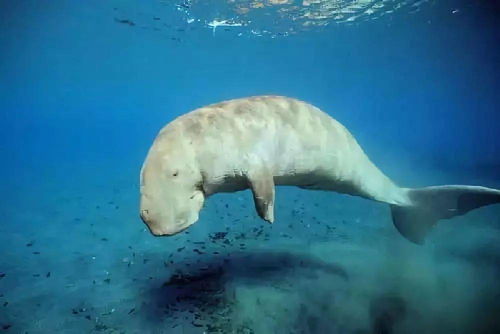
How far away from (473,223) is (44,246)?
9816 mm

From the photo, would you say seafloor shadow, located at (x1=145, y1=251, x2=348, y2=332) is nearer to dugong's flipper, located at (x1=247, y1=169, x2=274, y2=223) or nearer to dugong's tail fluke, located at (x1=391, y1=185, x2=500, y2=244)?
dugong's tail fluke, located at (x1=391, y1=185, x2=500, y2=244)

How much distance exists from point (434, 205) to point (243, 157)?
3.37 meters

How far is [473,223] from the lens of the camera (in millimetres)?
10039

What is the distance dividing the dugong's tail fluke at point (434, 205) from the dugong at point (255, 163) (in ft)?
0.05

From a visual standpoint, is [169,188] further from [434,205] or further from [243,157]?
[434,205]

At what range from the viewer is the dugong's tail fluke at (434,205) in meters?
5.47

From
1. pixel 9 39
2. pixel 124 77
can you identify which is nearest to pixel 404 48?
pixel 9 39

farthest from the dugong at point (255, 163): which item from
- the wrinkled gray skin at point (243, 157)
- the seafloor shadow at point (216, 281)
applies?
the seafloor shadow at point (216, 281)

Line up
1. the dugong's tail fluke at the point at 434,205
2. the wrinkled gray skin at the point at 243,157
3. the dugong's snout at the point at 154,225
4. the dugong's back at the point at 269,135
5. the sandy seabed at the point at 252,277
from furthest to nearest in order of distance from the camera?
the dugong's tail fluke at the point at 434,205 < the sandy seabed at the point at 252,277 < the dugong's back at the point at 269,135 < the wrinkled gray skin at the point at 243,157 < the dugong's snout at the point at 154,225

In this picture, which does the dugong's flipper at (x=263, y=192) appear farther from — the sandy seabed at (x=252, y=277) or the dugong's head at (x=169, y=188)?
the sandy seabed at (x=252, y=277)

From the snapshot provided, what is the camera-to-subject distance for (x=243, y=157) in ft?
13.2

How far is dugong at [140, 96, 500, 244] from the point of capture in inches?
138

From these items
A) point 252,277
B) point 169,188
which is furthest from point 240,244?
point 169,188

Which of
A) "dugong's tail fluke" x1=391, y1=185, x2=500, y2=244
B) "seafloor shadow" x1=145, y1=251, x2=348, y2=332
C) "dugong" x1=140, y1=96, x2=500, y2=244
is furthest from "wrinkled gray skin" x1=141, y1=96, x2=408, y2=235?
"seafloor shadow" x1=145, y1=251, x2=348, y2=332
